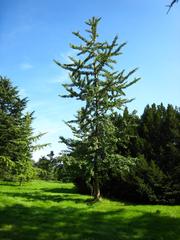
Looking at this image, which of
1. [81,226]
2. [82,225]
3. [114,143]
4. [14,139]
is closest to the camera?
[81,226]

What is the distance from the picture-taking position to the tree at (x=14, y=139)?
33.8 metres

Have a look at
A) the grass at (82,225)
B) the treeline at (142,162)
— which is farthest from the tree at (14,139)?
the grass at (82,225)

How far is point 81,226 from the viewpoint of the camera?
1220cm

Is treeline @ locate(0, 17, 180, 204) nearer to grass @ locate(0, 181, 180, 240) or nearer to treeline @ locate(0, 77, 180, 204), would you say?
treeline @ locate(0, 77, 180, 204)

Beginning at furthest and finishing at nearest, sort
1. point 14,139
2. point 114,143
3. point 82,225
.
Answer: point 14,139
point 114,143
point 82,225

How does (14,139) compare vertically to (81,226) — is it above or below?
above

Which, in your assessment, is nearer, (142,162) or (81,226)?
(81,226)

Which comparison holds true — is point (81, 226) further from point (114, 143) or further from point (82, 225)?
point (114, 143)

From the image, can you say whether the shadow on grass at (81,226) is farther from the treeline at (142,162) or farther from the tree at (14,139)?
the tree at (14,139)

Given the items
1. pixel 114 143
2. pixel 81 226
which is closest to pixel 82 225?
pixel 81 226

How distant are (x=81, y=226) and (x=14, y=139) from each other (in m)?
24.7

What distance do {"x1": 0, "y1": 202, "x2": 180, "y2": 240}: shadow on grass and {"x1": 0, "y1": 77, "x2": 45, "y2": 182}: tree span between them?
1649cm

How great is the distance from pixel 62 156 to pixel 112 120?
4.51 m

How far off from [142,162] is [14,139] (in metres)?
15.9
